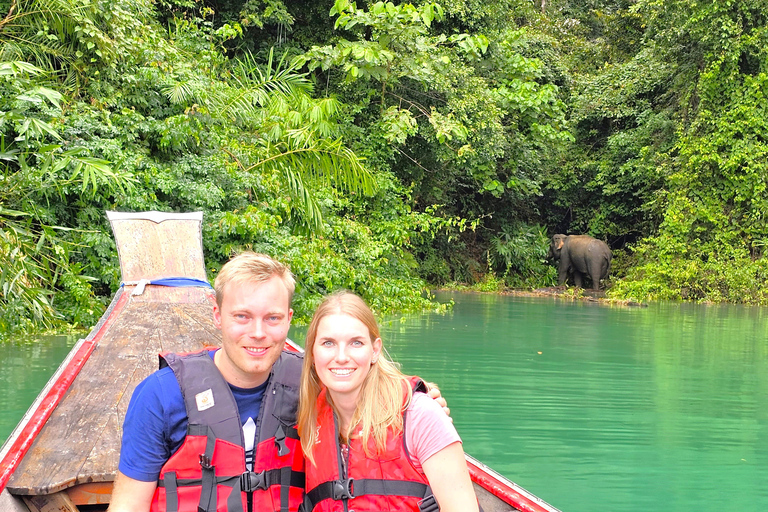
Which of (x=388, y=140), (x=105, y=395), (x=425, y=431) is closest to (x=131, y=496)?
(x=425, y=431)

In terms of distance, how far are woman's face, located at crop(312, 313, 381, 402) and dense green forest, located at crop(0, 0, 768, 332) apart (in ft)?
16.4

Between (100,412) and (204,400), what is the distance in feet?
3.64

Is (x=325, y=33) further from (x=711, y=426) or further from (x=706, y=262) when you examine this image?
(x=711, y=426)

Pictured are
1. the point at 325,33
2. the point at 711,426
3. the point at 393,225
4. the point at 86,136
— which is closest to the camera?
the point at 711,426

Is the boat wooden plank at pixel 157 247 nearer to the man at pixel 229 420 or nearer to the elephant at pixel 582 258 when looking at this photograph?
the man at pixel 229 420

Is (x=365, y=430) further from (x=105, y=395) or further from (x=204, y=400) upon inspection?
(x=105, y=395)

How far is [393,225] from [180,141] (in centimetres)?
497

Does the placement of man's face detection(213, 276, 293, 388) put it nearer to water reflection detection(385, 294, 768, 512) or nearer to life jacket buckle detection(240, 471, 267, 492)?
life jacket buckle detection(240, 471, 267, 492)

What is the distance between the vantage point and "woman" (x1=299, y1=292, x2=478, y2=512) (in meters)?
2.25

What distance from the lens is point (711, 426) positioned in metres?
6.14

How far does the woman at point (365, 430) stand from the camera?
2.25m

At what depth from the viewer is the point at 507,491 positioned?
288cm

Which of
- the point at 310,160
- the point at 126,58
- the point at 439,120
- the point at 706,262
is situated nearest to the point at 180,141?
the point at 126,58

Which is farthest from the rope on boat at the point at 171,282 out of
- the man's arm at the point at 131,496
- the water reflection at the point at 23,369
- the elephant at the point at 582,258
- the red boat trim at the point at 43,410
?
the elephant at the point at 582,258
